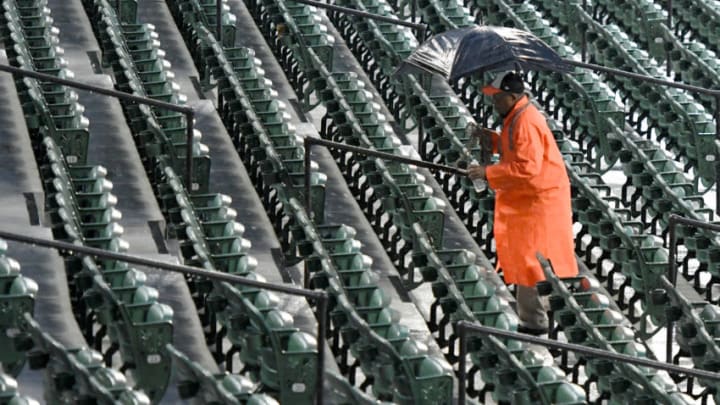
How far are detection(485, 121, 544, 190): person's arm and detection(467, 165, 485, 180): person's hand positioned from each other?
0.02 m

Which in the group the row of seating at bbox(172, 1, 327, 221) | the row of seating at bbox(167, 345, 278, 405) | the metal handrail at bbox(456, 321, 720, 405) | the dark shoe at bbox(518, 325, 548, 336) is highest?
the metal handrail at bbox(456, 321, 720, 405)

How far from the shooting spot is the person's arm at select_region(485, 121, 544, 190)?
305 inches

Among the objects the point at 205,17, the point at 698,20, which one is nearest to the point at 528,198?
the point at 205,17

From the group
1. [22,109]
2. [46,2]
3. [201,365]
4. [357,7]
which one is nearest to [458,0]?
[357,7]

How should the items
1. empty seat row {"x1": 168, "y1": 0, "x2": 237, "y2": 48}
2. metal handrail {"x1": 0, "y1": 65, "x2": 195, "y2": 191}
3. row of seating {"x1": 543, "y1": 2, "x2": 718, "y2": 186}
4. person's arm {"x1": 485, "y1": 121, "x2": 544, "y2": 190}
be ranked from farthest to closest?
empty seat row {"x1": 168, "y1": 0, "x2": 237, "y2": 48}
row of seating {"x1": 543, "y1": 2, "x2": 718, "y2": 186}
metal handrail {"x1": 0, "y1": 65, "x2": 195, "y2": 191}
person's arm {"x1": 485, "y1": 121, "x2": 544, "y2": 190}

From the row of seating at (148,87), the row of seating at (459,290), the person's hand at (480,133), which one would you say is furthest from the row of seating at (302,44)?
the person's hand at (480,133)

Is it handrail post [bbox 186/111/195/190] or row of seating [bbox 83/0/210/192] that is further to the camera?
row of seating [bbox 83/0/210/192]

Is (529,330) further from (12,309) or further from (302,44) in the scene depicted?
(302,44)

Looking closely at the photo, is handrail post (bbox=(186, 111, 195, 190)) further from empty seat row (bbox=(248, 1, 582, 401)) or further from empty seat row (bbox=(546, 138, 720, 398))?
empty seat row (bbox=(546, 138, 720, 398))

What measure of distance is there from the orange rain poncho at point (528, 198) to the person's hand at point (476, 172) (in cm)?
3

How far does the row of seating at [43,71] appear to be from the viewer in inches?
356

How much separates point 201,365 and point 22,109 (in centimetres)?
274

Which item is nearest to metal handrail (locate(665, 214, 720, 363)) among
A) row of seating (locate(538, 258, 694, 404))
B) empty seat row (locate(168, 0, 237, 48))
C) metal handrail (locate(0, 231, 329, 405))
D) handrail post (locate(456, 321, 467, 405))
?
row of seating (locate(538, 258, 694, 404))

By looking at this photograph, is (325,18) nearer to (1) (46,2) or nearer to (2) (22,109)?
(1) (46,2)
